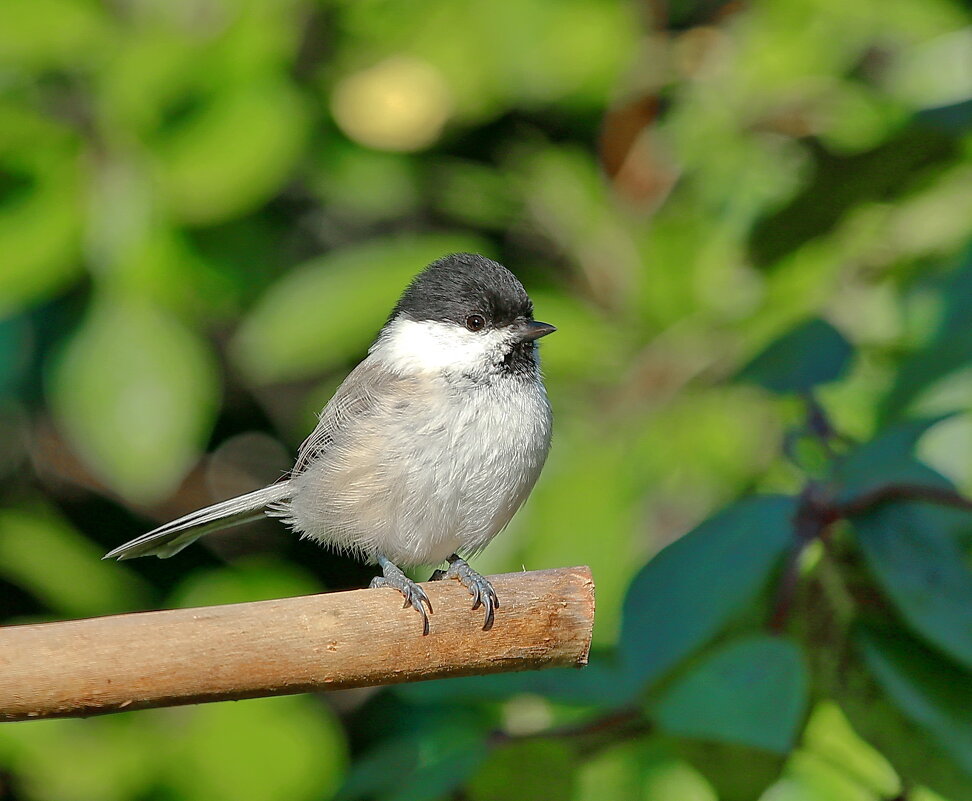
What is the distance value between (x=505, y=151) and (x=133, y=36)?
2.94 feet

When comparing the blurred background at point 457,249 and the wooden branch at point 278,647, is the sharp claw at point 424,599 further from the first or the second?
the blurred background at point 457,249

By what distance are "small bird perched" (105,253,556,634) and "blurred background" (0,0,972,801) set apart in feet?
0.27

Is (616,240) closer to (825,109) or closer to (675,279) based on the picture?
(675,279)

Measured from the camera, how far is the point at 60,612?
2113 millimetres

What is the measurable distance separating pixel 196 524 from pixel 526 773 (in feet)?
2.74

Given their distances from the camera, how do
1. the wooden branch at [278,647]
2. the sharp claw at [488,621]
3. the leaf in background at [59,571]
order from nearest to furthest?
the wooden branch at [278,647], the sharp claw at [488,621], the leaf in background at [59,571]

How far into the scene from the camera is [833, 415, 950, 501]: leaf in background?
145cm

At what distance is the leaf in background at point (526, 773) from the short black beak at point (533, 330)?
801 millimetres

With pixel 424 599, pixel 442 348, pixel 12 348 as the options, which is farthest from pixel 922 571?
pixel 12 348

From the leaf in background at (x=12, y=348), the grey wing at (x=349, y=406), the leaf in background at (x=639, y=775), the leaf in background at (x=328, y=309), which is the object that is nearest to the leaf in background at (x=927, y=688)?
the leaf in background at (x=639, y=775)

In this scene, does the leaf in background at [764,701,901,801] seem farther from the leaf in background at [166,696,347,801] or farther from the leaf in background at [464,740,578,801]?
the leaf in background at [166,696,347,801]

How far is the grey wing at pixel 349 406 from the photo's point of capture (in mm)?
1962

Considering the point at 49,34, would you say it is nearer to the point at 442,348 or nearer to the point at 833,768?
the point at 442,348

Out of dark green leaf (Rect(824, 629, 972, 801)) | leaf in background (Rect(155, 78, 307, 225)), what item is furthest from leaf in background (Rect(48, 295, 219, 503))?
dark green leaf (Rect(824, 629, 972, 801))
